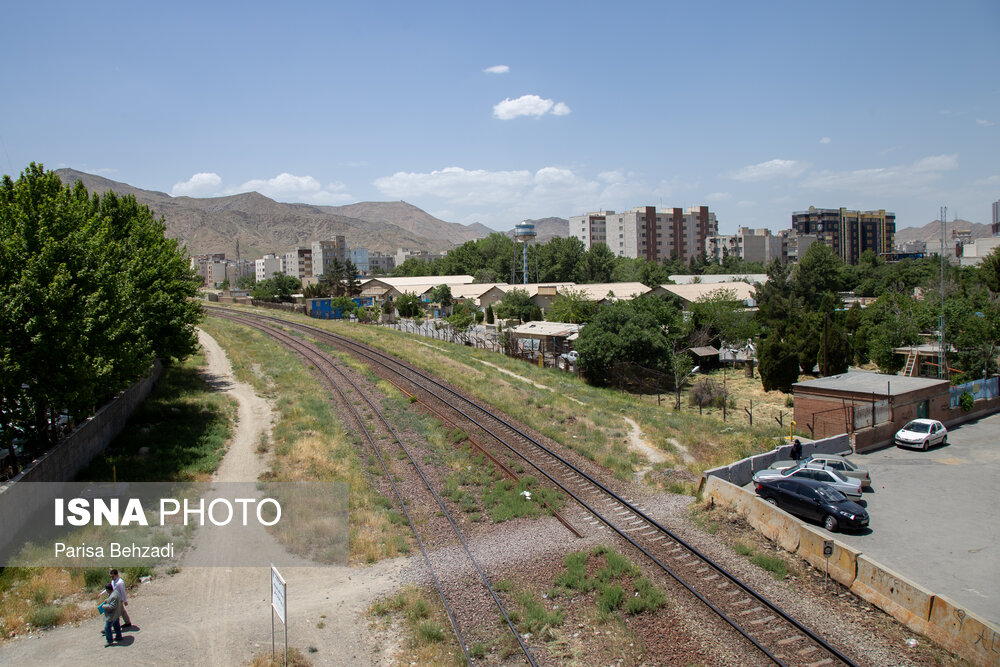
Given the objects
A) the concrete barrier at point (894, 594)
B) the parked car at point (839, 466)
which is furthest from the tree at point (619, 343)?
the concrete barrier at point (894, 594)

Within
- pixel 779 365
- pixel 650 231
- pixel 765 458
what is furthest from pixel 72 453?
pixel 650 231

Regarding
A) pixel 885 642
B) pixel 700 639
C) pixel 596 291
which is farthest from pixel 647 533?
pixel 596 291

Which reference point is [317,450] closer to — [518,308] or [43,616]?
[43,616]

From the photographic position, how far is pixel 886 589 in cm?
1209

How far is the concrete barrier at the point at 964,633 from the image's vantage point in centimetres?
1006

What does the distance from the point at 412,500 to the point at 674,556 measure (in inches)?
283

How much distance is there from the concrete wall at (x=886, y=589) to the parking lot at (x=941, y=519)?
1.92 meters

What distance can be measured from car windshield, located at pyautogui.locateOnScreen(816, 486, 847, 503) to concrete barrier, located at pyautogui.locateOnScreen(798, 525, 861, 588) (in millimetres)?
2909

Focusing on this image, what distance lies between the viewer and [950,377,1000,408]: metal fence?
3197cm

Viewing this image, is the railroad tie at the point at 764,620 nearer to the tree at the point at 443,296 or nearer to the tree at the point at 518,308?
the tree at the point at 518,308

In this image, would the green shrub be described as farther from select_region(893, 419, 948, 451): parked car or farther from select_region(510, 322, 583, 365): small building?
select_region(510, 322, 583, 365): small building

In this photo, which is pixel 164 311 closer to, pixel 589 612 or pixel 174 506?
pixel 174 506

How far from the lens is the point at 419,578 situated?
514 inches

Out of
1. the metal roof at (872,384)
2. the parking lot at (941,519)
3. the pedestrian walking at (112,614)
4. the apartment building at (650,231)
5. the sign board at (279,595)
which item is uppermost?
the apartment building at (650,231)
